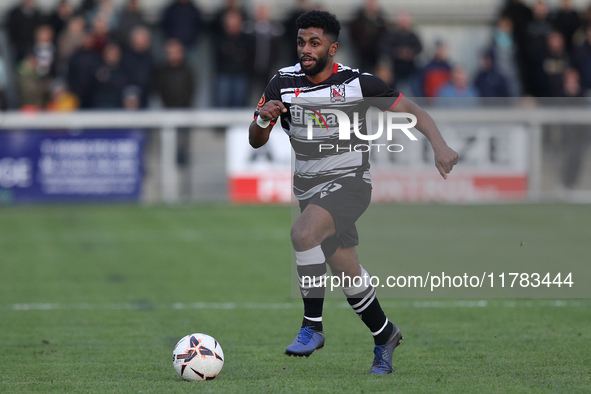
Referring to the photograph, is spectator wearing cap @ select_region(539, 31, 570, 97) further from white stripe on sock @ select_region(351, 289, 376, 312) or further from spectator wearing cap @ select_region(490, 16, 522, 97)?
white stripe on sock @ select_region(351, 289, 376, 312)

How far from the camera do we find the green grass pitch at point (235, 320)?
4.98 m

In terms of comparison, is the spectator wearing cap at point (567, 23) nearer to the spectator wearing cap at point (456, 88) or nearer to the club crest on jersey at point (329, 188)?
the spectator wearing cap at point (456, 88)

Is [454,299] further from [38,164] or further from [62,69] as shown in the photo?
[62,69]

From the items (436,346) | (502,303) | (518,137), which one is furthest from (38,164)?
(436,346)

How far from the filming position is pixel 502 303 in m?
7.78

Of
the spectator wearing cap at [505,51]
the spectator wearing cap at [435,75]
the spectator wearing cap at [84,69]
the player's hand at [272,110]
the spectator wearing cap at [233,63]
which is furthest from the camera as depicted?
the spectator wearing cap at [505,51]

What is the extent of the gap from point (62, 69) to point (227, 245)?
20.4 feet

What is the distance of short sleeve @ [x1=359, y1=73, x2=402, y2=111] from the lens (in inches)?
204

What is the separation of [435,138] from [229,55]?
460 inches

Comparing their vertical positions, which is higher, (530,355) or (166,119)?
(166,119)

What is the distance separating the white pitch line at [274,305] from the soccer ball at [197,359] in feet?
8.66

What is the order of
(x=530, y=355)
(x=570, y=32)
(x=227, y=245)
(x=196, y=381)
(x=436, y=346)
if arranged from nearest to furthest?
(x=196, y=381) → (x=530, y=355) → (x=436, y=346) → (x=227, y=245) → (x=570, y=32)

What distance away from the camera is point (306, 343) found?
4.97 meters

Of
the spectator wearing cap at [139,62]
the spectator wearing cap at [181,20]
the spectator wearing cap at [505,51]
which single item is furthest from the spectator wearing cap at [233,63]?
the spectator wearing cap at [505,51]
